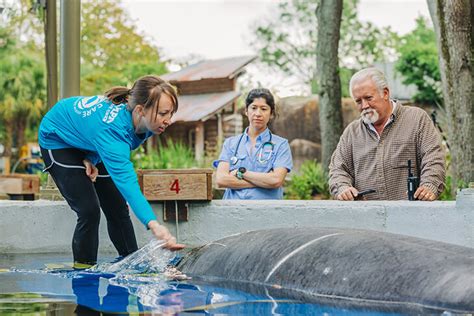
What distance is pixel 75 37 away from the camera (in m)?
9.83

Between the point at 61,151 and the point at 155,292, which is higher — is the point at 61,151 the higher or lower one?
the higher one

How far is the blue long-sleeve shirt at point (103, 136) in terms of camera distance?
6.22 m

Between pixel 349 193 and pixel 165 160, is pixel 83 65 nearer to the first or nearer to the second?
pixel 165 160

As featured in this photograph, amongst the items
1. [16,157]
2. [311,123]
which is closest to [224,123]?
[311,123]

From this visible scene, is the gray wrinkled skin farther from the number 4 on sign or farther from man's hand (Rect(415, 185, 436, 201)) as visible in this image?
the number 4 on sign

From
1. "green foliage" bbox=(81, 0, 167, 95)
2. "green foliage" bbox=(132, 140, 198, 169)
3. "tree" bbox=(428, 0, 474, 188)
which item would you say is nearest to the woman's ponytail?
"tree" bbox=(428, 0, 474, 188)

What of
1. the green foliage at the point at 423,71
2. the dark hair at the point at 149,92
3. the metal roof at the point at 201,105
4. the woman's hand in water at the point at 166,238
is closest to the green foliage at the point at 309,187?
the dark hair at the point at 149,92

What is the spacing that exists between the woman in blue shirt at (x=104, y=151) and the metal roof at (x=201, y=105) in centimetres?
2962

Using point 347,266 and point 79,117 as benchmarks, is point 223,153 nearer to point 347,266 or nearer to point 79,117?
point 79,117

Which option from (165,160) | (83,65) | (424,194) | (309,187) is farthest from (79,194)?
(83,65)

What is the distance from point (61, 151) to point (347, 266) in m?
2.78

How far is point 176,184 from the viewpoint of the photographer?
8.53 m

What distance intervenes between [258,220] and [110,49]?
5084cm

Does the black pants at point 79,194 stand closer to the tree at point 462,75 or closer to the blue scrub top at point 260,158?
the blue scrub top at point 260,158
